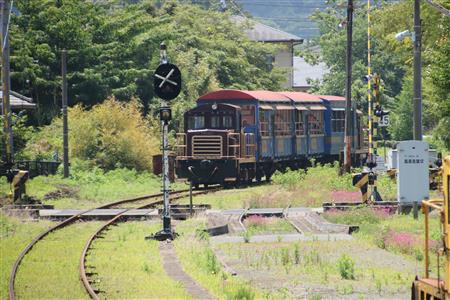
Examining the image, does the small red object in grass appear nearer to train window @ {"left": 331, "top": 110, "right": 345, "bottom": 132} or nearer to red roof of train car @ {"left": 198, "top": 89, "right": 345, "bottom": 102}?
red roof of train car @ {"left": 198, "top": 89, "right": 345, "bottom": 102}

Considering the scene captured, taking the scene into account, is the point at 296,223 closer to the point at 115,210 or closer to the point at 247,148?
the point at 115,210

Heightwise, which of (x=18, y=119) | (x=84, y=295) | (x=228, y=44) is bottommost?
(x=84, y=295)

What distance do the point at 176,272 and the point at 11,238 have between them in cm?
687

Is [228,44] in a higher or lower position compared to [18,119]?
higher

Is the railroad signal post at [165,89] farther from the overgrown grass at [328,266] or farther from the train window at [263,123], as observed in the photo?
the train window at [263,123]

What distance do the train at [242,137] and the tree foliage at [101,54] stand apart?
9.46 m

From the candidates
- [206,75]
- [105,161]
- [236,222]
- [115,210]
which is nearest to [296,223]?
[236,222]

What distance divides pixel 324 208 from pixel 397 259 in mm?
9203

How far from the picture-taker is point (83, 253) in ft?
63.7

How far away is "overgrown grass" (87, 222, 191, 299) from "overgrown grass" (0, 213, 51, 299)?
1.34 meters

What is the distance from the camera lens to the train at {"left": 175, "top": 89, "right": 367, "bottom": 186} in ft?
124

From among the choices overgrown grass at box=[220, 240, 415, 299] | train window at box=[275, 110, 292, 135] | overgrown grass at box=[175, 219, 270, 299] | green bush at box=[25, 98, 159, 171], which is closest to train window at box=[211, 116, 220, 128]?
train window at box=[275, 110, 292, 135]

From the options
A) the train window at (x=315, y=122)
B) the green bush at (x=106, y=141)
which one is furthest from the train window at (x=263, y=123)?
the green bush at (x=106, y=141)

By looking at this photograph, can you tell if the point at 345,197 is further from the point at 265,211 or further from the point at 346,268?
the point at 346,268
